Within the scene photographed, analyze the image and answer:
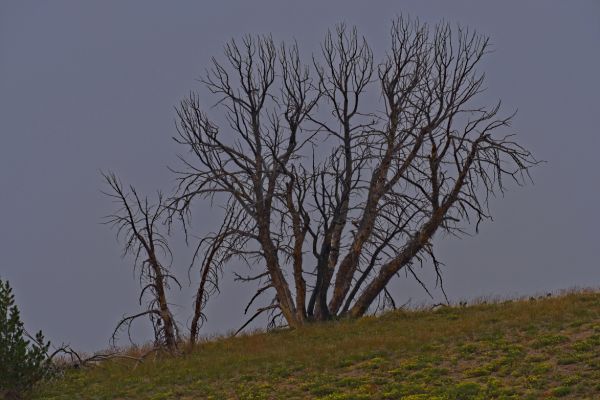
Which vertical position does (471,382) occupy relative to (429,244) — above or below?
below

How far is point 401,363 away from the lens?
16.6m

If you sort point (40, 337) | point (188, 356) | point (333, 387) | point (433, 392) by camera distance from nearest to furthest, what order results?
point (433, 392) < point (333, 387) < point (40, 337) < point (188, 356)

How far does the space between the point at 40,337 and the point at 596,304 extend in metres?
13.0

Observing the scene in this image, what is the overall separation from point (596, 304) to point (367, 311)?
27.4 ft

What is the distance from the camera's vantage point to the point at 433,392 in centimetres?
1416

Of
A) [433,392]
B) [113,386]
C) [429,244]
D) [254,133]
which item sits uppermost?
[254,133]

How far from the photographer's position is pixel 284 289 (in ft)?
87.1

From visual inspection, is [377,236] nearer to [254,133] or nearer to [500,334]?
[254,133]

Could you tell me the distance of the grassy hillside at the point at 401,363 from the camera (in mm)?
14555

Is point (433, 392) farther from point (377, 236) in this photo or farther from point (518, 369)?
point (377, 236)

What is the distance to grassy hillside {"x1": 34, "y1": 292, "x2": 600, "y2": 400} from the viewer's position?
14555 mm

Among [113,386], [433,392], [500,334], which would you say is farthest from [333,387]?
[113,386]

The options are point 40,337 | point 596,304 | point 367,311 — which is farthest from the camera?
point 367,311

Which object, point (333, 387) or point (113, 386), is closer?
point (333, 387)
